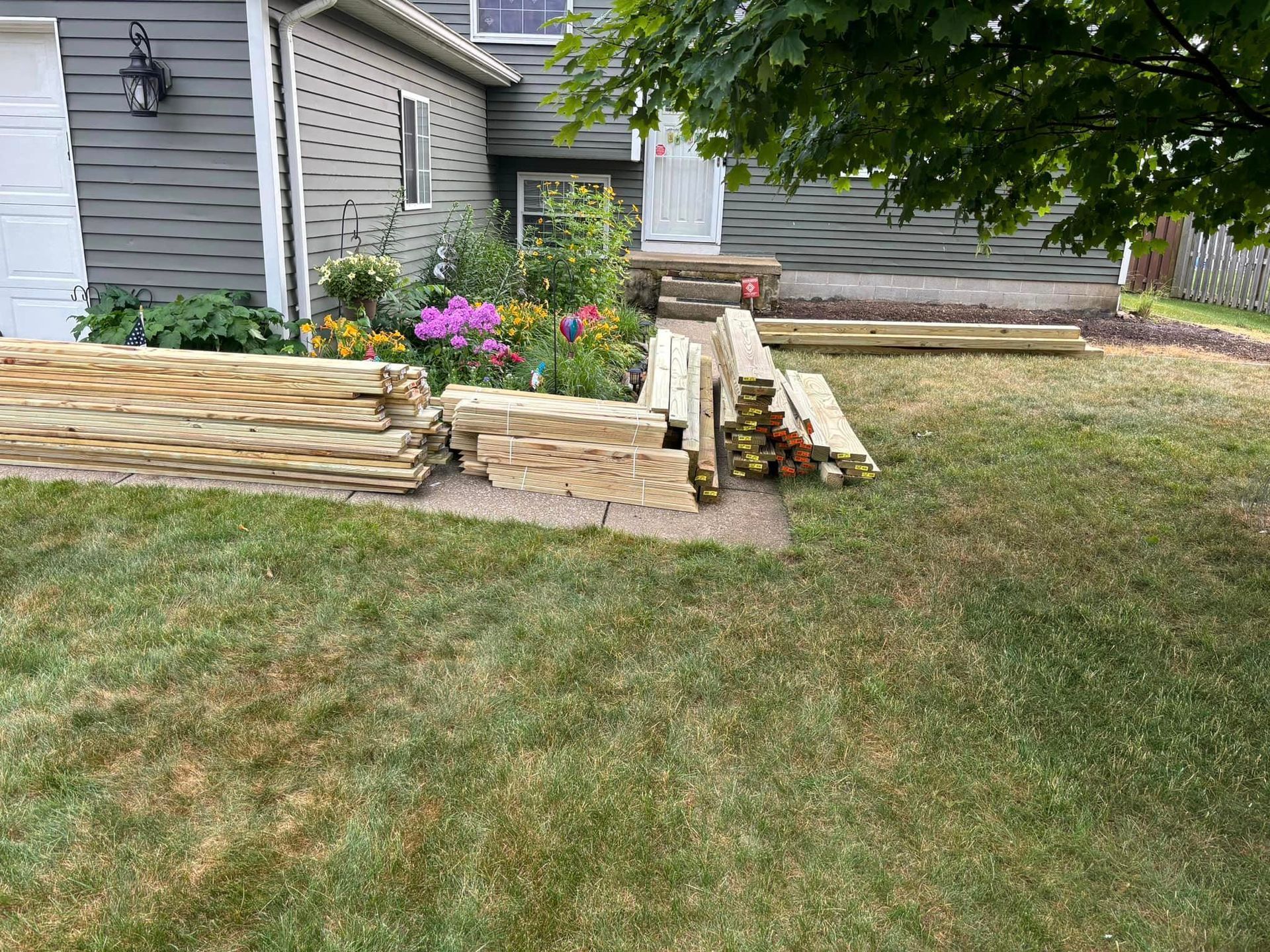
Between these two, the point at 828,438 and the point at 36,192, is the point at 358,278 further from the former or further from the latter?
the point at 828,438

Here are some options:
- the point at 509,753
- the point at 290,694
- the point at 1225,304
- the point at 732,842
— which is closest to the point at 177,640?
the point at 290,694

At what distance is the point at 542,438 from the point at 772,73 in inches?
114

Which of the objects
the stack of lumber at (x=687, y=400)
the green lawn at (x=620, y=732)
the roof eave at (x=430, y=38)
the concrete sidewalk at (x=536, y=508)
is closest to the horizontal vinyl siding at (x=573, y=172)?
the roof eave at (x=430, y=38)

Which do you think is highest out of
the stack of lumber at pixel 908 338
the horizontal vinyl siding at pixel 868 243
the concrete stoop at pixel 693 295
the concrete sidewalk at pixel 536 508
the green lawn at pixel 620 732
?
the horizontal vinyl siding at pixel 868 243

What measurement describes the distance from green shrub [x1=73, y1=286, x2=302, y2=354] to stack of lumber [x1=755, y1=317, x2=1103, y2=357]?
5.57 m

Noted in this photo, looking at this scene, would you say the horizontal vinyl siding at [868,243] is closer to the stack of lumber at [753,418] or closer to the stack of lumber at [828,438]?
the stack of lumber at [828,438]

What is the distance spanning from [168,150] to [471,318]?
8.78ft

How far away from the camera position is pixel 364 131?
8016 mm

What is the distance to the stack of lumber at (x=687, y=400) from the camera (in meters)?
5.07

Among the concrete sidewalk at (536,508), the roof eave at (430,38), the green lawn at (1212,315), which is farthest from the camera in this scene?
the green lawn at (1212,315)

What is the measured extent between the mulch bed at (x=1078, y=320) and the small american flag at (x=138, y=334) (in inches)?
313

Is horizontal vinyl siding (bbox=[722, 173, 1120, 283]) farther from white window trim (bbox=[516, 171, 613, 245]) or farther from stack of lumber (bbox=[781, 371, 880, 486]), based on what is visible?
stack of lumber (bbox=[781, 371, 880, 486])

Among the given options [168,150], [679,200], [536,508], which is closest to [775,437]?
[536,508]

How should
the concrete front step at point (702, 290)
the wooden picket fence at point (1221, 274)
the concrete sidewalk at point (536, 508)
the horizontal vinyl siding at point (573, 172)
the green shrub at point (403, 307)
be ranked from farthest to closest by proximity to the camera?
the wooden picket fence at point (1221, 274) < the horizontal vinyl siding at point (573, 172) < the concrete front step at point (702, 290) < the green shrub at point (403, 307) < the concrete sidewalk at point (536, 508)
